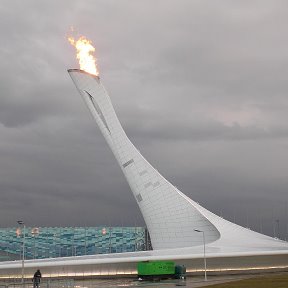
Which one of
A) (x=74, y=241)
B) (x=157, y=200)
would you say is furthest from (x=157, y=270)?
(x=74, y=241)

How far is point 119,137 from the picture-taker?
190 ft

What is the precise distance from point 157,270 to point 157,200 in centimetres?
1117

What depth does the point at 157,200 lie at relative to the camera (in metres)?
56.4

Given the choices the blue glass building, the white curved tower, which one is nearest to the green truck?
the white curved tower

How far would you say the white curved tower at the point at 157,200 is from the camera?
2179 inches

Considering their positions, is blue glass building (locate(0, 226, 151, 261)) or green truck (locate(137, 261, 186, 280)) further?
blue glass building (locate(0, 226, 151, 261))

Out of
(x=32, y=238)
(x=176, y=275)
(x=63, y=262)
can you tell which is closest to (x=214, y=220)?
(x=176, y=275)

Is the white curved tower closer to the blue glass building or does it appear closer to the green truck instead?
the green truck

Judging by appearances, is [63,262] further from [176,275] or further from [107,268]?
[176,275]

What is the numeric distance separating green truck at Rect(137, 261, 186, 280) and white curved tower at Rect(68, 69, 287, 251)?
760cm

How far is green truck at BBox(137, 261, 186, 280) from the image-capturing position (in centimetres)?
4606

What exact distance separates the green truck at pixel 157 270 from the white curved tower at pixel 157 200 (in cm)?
760

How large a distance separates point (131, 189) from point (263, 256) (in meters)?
16.5

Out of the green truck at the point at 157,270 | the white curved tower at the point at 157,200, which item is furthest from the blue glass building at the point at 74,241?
the green truck at the point at 157,270
